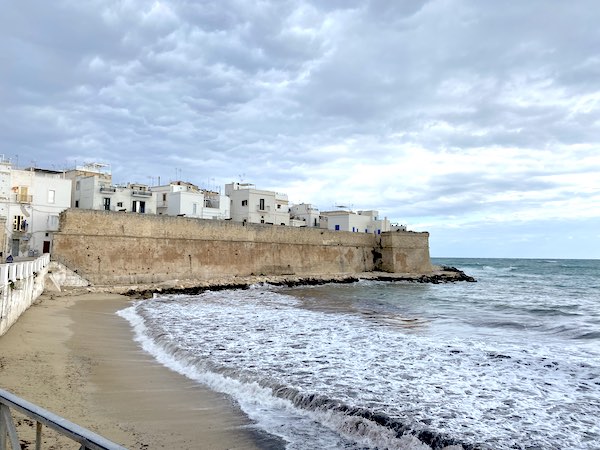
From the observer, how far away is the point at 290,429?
459 centimetres

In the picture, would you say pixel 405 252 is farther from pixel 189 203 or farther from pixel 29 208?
pixel 29 208

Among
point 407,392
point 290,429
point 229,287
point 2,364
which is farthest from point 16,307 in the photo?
point 229,287

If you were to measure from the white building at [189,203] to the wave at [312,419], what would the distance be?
28825 millimetres

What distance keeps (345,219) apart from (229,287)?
2461 cm

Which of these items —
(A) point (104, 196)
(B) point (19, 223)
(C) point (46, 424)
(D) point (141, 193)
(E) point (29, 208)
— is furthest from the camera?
(D) point (141, 193)

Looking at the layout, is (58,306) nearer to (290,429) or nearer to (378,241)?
(290,429)

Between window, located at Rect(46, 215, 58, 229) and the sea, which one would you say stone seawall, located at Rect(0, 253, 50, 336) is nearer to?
the sea

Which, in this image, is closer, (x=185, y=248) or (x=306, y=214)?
(x=185, y=248)

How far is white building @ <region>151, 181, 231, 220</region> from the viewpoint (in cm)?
3431

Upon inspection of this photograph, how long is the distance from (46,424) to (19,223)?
83.1 ft

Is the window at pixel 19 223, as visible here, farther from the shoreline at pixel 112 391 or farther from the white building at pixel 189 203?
the shoreline at pixel 112 391

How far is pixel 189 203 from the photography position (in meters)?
34.6

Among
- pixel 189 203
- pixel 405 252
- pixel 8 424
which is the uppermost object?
pixel 189 203

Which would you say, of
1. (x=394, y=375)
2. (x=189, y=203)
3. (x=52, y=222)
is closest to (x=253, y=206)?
(x=189, y=203)
